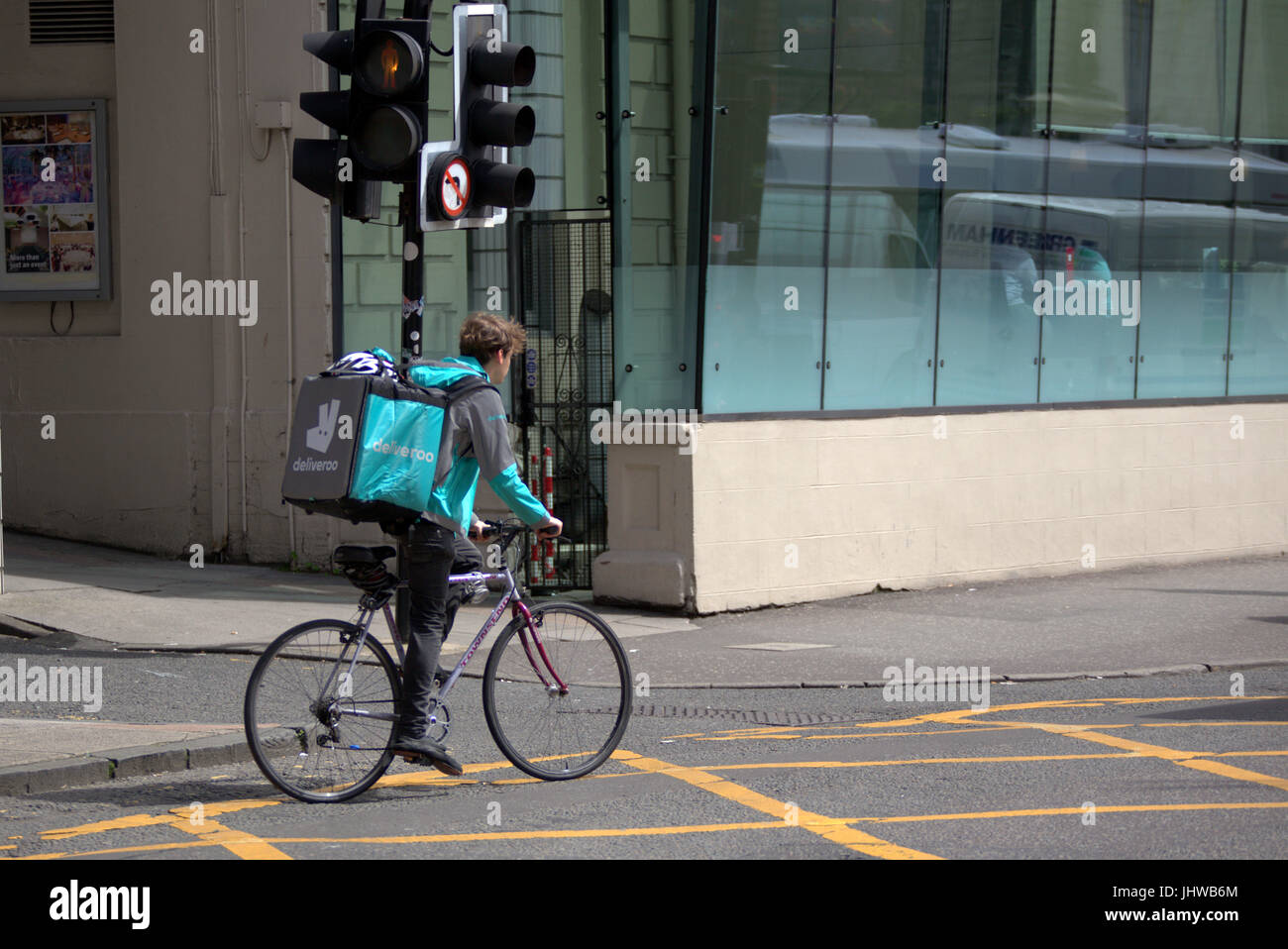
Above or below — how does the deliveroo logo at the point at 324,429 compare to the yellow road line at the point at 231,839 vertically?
above

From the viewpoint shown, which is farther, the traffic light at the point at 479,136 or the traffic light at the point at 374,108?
the traffic light at the point at 479,136

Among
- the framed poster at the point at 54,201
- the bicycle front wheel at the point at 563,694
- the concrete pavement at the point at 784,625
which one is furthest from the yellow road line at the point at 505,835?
the framed poster at the point at 54,201

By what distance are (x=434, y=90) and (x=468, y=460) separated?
311 inches

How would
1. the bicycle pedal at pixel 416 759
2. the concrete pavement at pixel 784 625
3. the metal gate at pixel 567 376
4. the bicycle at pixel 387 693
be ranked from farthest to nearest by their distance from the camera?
the metal gate at pixel 567 376
the concrete pavement at pixel 784 625
the bicycle pedal at pixel 416 759
the bicycle at pixel 387 693

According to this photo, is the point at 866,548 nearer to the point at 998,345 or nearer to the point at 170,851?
the point at 998,345

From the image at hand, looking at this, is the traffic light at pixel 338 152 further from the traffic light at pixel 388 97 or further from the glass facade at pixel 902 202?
the glass facade at pixel 902 202

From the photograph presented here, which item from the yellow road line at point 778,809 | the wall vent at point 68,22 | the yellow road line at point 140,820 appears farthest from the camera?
the wall vent at point 68,22

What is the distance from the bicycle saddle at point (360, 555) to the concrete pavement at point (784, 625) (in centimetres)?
148

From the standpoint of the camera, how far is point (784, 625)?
11.7 metres

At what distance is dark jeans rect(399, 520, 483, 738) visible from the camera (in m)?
6.53

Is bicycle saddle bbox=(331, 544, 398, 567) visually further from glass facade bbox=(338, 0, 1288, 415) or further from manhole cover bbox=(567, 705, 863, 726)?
glass facade bbox=(338, 0, 1288, 415)

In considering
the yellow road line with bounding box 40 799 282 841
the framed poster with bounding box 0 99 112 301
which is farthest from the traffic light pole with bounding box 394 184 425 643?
the framed poster with bounding box 0 99 112 301

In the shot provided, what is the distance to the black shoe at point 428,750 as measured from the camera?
6539 millimetres
